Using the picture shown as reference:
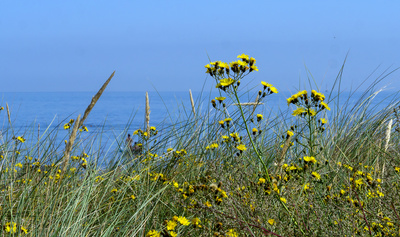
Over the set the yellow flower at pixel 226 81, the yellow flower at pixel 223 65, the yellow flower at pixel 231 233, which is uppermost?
the yellow flower at pixel 223 65

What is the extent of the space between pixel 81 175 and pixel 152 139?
0.65 m

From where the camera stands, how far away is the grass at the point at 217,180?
2.38m

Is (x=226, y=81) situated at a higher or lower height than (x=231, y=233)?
higher

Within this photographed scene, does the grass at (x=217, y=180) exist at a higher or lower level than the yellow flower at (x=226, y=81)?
lower

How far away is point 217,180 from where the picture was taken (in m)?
2.92

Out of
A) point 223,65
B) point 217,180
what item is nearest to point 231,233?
point 217,180

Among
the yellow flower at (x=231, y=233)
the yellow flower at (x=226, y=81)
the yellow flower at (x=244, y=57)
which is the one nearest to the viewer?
the yellow flower at (x=231, y=233)

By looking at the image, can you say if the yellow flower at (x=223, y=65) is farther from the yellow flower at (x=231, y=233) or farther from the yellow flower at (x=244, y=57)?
the yellow flower at (x=231, y=233)

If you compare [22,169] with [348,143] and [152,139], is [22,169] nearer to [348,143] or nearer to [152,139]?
[152,139]

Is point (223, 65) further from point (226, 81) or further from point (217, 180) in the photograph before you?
A: point (217, 180)

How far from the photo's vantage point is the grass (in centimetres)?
238

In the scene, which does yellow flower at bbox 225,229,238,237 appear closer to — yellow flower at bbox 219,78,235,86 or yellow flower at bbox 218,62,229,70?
yellow flower at bbox 219,78,235,86

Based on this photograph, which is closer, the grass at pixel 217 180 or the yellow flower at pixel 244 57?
the grass at pixel 217 180

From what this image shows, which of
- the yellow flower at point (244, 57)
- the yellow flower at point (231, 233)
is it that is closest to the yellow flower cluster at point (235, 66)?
the yellow flower at point (244, 57)
